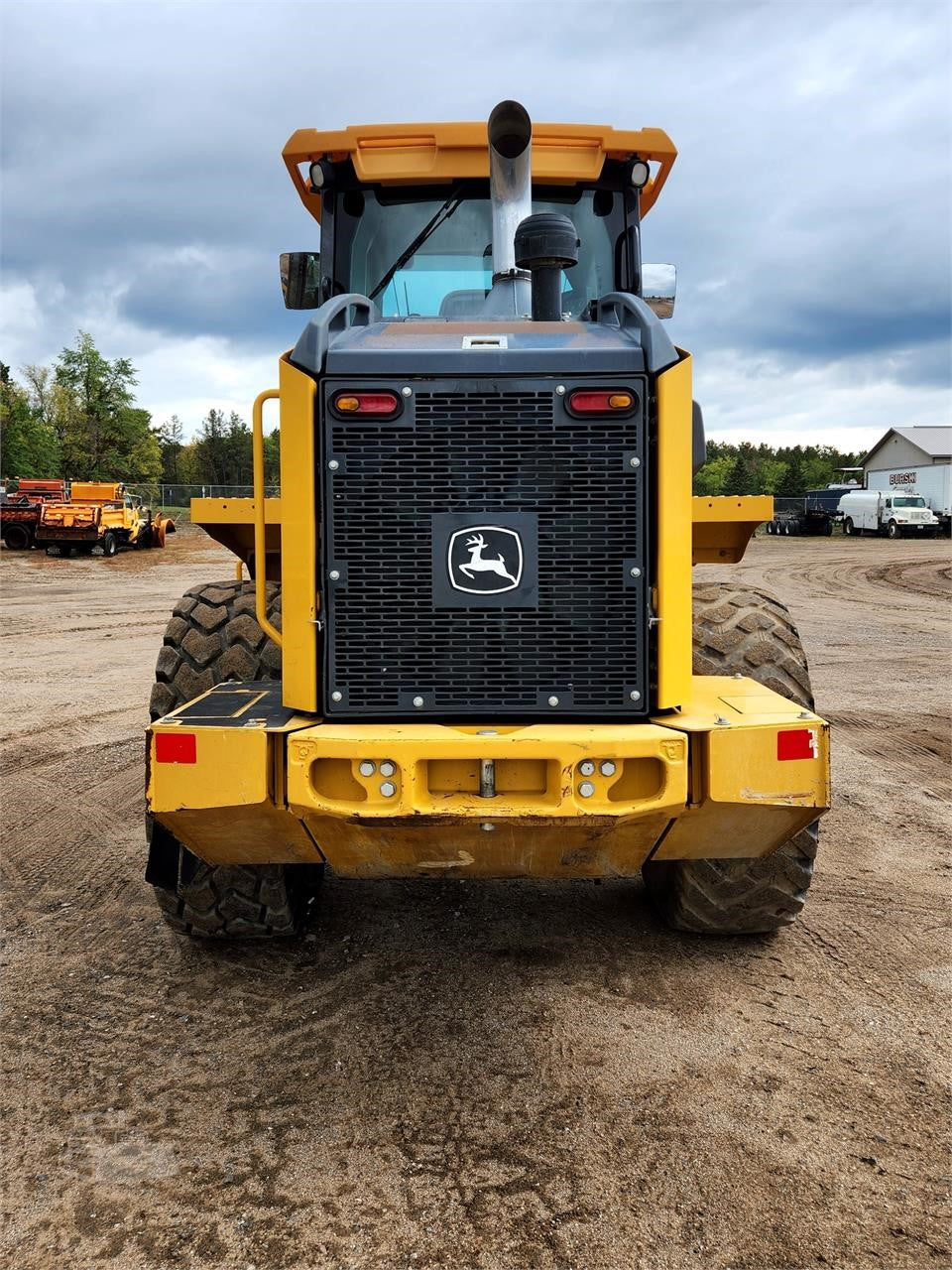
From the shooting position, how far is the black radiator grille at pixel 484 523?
2.81 m

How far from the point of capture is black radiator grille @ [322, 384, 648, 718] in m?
2.81

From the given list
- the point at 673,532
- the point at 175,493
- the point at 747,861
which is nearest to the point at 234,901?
the point at 747,861

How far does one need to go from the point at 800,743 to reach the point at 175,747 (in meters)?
1.70

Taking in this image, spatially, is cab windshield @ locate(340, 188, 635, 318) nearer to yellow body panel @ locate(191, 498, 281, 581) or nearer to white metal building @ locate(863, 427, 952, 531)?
yellow body panel @ locate(191, 498, 281, 581)

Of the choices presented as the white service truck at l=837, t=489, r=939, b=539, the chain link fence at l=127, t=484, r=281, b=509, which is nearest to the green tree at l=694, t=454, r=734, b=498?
the white service truck at l=837, t=489, r=939, b=539

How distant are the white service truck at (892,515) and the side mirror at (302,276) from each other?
116 ft

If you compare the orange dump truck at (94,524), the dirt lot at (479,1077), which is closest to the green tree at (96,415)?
the orange dump truck at (94,524)

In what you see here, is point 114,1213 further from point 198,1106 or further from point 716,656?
point 716,656

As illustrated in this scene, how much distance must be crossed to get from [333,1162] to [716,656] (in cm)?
200

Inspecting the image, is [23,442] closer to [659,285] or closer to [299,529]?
[659,285]

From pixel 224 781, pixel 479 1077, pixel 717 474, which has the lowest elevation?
pixel 479 1077

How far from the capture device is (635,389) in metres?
2.82

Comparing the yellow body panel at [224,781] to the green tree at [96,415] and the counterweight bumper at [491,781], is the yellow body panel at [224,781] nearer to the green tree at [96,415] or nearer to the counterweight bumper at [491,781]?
the counterweight bumper at [491,781]

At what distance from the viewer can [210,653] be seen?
3.76 m
